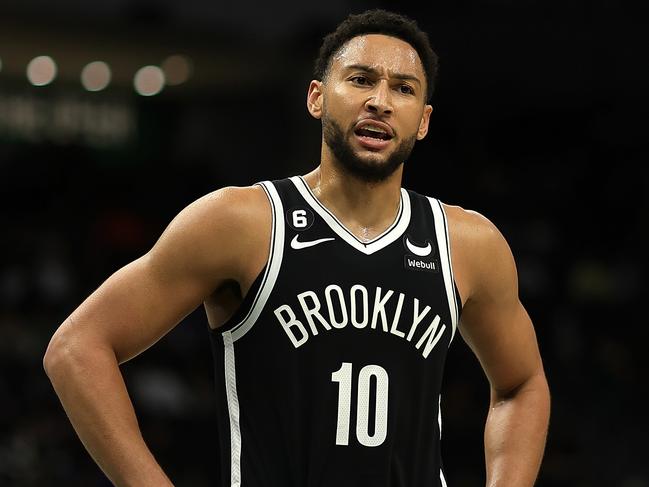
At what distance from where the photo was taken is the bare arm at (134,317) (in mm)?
2752

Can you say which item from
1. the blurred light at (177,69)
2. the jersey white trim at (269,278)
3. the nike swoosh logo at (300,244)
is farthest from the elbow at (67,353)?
the blurred light at (177,69)

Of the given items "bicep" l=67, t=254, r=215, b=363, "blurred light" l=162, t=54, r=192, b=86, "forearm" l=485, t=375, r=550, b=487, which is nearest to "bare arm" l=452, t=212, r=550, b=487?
"forearm" l=485, t=375, r=550, b=487

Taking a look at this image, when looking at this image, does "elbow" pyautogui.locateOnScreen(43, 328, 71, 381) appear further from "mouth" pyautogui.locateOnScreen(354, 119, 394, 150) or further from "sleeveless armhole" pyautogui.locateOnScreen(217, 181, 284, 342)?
"mouth" pyautogui.locateOnScreen(354, 119, 394, 150)

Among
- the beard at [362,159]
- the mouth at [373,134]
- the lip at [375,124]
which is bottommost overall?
the beard at [362,159]

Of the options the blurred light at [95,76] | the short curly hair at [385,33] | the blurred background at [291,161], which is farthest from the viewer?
the blurred light at [95,76]

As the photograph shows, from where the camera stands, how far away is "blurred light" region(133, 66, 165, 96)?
12898mm

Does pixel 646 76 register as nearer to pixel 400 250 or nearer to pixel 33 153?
pixel 33 153

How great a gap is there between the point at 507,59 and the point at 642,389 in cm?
404

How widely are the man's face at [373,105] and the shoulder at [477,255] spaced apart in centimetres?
27

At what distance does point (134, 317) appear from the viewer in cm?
288

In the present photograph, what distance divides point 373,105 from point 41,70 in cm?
1022

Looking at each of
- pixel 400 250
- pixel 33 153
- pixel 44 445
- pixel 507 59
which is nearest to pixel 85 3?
pixel 33 153

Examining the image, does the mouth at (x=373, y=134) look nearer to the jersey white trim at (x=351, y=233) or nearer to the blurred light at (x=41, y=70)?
the jersey white trim at (x=351, y=233)

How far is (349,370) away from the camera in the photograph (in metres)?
2.94
